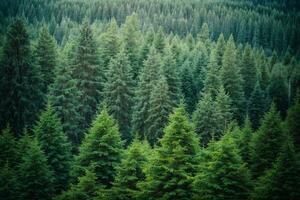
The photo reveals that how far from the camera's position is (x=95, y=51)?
46031 millimetres

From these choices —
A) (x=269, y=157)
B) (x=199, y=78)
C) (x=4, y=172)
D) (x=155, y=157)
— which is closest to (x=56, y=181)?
(x=4, y=172)

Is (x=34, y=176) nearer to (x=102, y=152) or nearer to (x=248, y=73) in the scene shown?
(x=102, y=152)

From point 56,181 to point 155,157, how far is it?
10.7 m

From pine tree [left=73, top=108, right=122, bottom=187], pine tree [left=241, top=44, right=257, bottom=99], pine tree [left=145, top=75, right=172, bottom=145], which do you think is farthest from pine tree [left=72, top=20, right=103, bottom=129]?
pine tree [left=241, top=44, right=257, bottom=99]

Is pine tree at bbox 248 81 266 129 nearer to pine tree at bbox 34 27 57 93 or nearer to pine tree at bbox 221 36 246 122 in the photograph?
pine tree at bbox 221 36 246 122

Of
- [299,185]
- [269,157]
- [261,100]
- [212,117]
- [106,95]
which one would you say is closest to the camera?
[299,185]

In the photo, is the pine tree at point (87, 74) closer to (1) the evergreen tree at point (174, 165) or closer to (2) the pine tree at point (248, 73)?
(1) the evergreen tree at point (174, 165)

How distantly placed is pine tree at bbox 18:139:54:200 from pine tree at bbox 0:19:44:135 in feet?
52.0

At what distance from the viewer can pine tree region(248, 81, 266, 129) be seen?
5791cm

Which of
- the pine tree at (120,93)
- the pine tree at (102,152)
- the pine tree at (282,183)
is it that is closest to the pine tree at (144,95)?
the pine tree at (120,93)

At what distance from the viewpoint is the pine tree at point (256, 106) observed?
190ft

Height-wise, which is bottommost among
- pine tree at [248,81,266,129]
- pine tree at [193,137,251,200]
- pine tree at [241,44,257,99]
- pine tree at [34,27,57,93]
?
pine tree at [248,81,266,129]

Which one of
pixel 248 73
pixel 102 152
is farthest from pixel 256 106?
pixel 102 152

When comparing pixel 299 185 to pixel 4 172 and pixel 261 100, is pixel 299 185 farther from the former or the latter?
pixel 261 100
